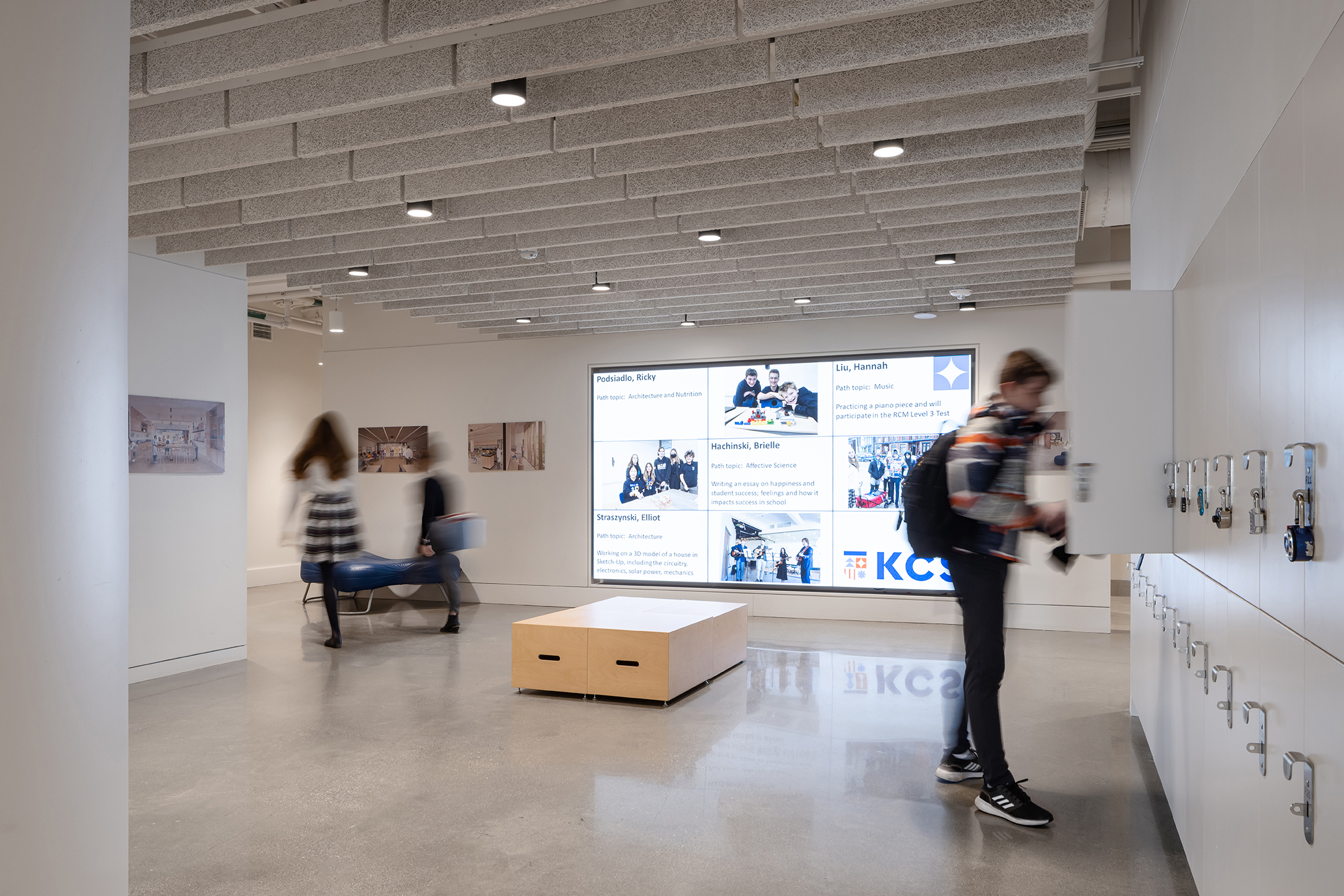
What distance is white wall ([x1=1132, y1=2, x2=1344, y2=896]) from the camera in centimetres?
153

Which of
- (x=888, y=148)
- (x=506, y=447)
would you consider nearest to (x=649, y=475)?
(x=506, y=447)

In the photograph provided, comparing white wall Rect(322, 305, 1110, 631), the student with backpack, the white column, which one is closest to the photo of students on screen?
white wall Rect(322, 305, 1110, 631)

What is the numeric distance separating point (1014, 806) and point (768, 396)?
614cm

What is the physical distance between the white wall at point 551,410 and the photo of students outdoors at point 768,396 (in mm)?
187

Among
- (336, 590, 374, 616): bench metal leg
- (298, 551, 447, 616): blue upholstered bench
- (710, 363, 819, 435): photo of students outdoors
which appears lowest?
(336, 590, 374, 616): bench metal leg

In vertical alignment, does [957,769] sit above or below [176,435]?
below

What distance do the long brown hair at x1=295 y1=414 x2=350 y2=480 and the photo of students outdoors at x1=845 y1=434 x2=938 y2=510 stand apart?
15.9 ft

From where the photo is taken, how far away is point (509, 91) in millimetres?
3842

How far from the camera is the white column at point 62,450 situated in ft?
4.70

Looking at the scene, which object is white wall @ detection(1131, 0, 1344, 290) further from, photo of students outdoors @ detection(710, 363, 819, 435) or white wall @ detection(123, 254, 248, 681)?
white wall @ detection(123, 254, 248, 681)

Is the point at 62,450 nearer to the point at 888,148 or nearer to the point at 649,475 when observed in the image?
the point at 888,148

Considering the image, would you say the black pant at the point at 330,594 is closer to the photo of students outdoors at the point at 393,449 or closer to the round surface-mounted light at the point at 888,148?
the photo of students outdoors at the point at 393,449

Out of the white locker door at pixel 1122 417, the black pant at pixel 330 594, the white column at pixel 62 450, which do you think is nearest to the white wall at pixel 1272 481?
the white locker door at pixel 1122 417

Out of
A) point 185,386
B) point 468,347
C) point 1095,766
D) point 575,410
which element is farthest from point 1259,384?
point 468,347
